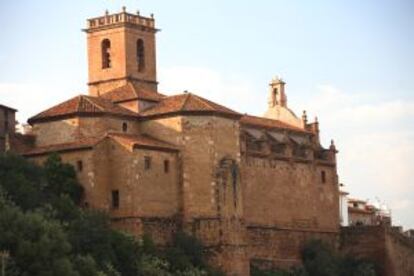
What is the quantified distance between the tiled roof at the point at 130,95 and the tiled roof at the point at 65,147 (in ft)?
18.0

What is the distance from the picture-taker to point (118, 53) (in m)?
94.6

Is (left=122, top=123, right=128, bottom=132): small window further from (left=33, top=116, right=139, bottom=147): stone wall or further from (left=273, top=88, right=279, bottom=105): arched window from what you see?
(left=273, top=88, right=279, bottom=105): arched window

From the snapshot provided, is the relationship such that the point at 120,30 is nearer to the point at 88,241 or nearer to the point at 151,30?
the point at 151,30

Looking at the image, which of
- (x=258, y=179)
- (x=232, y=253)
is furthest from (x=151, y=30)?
(x=232, y=253)

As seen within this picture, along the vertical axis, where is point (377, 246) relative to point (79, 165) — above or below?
below

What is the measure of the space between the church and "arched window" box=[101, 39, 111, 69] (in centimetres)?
5

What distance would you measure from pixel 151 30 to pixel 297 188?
11.1m

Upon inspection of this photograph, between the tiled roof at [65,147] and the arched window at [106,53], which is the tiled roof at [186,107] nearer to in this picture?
the tiled roof at [65,147]

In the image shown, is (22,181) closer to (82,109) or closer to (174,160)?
(82,109)

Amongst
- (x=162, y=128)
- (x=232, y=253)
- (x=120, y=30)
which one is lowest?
(x=232, y=253)

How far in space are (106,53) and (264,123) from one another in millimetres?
9276

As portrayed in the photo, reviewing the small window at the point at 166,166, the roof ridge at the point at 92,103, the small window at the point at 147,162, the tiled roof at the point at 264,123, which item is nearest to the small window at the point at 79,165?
the small window at the point at 147,162

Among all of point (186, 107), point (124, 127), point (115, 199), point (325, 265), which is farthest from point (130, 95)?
point (325, 265)

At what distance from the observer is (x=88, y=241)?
258 feet
